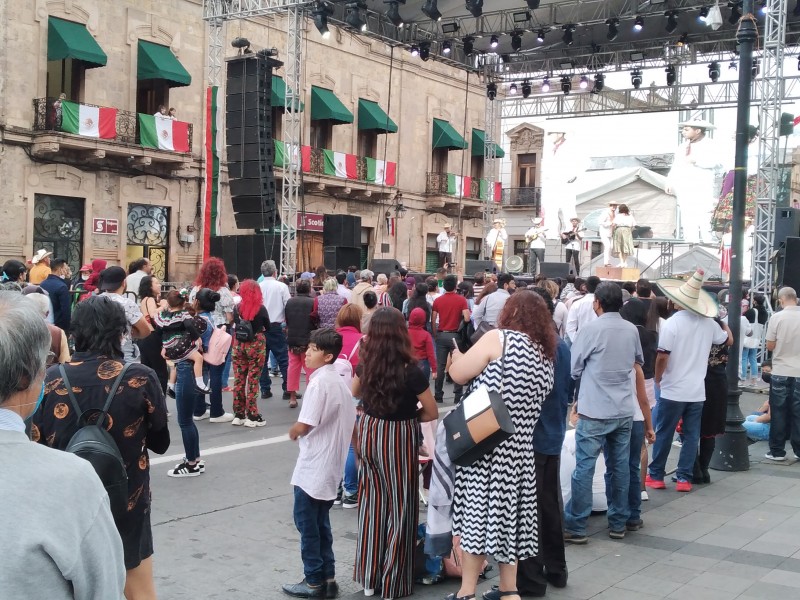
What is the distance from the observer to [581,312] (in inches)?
436

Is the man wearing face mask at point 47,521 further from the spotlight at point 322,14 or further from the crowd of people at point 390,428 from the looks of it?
the spotlight at point 322,14

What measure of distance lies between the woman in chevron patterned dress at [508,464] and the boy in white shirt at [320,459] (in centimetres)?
72

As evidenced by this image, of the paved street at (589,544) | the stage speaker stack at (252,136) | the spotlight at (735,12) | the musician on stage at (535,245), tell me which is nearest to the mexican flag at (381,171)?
the musician on stage at (535,245)

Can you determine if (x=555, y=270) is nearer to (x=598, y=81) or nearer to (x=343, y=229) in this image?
(x=343, y=229)

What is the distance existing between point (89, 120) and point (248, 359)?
44.1 feet

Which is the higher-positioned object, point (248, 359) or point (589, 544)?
point (248, 359)

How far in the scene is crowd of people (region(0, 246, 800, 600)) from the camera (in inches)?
72.9

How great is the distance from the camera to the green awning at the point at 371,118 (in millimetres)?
29875

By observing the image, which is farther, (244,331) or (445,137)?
(445,137)

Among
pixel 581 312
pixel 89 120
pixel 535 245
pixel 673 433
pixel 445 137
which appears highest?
pixel 445 137

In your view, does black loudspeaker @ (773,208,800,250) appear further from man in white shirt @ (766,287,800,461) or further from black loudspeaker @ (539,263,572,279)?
black loudspeaker @ (539,263,572,279)

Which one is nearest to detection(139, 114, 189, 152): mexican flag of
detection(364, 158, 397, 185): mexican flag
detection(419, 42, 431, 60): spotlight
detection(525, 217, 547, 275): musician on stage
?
detection(419, 42, 431, 60): spotlight

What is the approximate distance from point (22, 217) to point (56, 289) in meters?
11.8

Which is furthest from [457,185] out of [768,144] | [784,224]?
[784,224]
